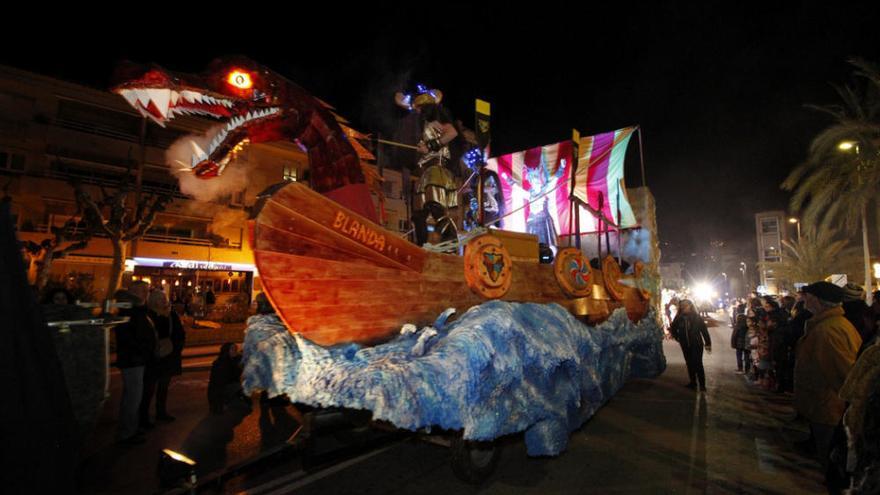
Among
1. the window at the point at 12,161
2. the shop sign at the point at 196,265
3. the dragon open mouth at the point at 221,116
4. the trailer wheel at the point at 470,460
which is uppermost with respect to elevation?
the window at the point at 12,161

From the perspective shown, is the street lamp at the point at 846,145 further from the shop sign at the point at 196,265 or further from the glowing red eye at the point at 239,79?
the shop sign at the point at 196,265

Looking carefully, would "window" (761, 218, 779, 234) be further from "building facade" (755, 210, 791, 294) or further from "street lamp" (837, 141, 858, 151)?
"street lamp" (837, 141, 858, 151)

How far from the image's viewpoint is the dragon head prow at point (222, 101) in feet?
10.5

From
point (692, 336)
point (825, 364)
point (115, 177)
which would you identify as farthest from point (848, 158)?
point (115, 177)

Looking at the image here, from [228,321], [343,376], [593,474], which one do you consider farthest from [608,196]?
[228,321]

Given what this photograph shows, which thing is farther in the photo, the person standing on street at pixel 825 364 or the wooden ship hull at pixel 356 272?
the person standing on street at pixel 825 364

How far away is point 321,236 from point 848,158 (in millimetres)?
16785

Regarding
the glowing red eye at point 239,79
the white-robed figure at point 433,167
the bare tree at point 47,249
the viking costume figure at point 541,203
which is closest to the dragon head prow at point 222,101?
the glowing red eye at point 239,79

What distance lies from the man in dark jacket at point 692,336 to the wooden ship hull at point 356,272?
4.52m

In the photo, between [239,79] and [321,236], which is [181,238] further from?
[321,236]

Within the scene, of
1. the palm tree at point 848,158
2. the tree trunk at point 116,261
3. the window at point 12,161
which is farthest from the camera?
the window at point 12,161

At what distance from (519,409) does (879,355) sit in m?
2.30

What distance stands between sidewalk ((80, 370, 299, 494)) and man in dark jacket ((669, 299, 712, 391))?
680 cm

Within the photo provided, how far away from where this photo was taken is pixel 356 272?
3350 millimetres
